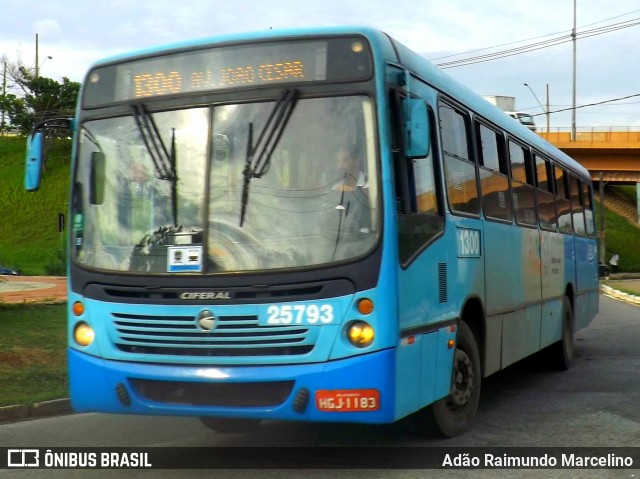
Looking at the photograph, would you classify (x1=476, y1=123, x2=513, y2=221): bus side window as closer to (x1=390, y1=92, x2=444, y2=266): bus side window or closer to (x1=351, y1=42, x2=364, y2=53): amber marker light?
(x1=390, y1=92, x2=444, y2=266): bus side window

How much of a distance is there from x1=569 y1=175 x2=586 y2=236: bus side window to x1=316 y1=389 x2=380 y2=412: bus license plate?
877 cm

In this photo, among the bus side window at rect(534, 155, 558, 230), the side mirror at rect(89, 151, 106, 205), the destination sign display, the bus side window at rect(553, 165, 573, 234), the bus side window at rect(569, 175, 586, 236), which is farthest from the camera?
the bus side window at rect(569, 175, 586, 236)

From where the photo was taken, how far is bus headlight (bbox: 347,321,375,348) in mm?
5961

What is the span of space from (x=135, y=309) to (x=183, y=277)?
1.39 ft

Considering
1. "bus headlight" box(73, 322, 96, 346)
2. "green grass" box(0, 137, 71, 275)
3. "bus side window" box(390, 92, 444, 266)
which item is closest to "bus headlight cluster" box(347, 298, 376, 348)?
"bus side window" box(390, 92, 444, 266)

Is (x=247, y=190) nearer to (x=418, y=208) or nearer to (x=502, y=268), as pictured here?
(x=418, y=208)

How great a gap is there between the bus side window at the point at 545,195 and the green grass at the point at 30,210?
135 feet

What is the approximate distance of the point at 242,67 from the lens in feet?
21.2

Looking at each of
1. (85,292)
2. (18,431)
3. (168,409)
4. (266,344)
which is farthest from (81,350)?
(18,431)

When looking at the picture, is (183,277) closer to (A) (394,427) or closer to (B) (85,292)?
(B) (85,292)

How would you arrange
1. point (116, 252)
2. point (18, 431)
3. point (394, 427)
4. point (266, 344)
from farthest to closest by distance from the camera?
point (18, 431) → point (394, 427) → point (116, 252) → point (266, 344)

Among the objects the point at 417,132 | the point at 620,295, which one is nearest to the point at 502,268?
the point at 417,132

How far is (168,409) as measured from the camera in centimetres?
623

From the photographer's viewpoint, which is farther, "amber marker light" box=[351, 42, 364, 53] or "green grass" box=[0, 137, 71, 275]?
"green grass" box=[0, 137, 71, 275]
